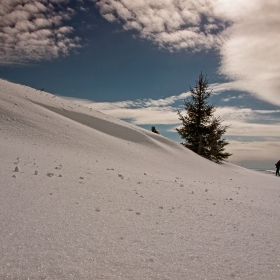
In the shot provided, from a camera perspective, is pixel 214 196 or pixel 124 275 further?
pixel 214 196

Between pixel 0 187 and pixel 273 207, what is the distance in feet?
17.3

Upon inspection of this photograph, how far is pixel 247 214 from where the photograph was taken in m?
4.16

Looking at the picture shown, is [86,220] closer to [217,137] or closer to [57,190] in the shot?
[57,190]

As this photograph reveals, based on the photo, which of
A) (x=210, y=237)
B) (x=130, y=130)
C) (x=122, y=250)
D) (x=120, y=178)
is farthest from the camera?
(x=130, y=130)

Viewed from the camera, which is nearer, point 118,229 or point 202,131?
point 118,229

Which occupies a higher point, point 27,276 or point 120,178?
point 120,178

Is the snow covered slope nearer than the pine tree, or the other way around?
the snow covered slope

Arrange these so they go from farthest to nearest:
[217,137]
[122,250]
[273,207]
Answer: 1. [217,137]
2. [273,207]
3. [122,250]

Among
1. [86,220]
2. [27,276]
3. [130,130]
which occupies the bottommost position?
[27,276]

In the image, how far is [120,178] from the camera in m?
5.66

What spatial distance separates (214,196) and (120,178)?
86.1 inches

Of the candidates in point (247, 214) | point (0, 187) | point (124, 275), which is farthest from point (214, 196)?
point (0, 187)

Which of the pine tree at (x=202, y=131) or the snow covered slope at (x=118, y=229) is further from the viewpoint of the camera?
the pine tree at (x=202, y=131)

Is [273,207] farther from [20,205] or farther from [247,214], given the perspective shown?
[20,205]
